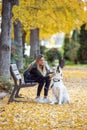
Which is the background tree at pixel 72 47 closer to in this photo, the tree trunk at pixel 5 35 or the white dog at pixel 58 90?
the tree trunk at pixel 5 35

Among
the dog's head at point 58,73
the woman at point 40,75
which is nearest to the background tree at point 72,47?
the woman at point 40,75

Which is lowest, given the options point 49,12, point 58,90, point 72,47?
point 72,47

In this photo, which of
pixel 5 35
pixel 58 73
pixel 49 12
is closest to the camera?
pixel 58 73

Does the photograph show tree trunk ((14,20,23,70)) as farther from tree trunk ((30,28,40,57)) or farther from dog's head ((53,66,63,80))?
dog's head ((53,66,63,80))

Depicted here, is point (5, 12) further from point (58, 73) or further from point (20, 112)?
point (20, 112)

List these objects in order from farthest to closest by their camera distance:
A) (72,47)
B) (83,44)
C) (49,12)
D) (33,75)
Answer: (72,47)
(83,44)
(49,12)
(33,75)

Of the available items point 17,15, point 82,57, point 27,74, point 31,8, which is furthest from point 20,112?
point 82,57

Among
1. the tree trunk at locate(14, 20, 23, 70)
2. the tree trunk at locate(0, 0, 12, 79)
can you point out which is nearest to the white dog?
the tree trunk at locate(0, 0, 12, 79)

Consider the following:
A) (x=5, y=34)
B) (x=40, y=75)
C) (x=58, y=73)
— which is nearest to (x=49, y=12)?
(x=5, y=34)

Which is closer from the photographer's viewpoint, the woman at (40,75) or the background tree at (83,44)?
the woman at (40,75)

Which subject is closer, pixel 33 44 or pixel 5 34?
pixel 5 34

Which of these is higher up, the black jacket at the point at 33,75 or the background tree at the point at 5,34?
the background tree at the point at 5,34

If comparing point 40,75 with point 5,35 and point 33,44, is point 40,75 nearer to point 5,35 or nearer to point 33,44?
point 5,35

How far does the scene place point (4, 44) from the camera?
568 inches
